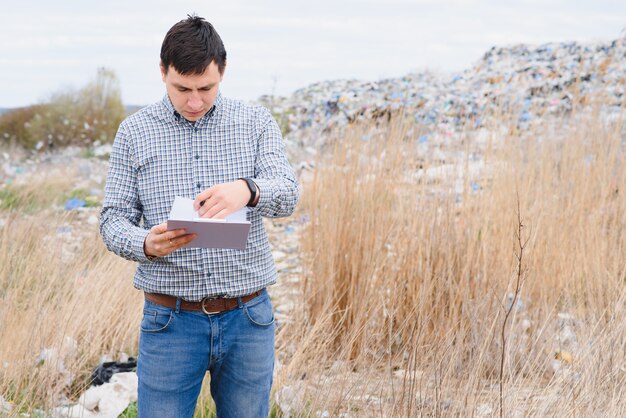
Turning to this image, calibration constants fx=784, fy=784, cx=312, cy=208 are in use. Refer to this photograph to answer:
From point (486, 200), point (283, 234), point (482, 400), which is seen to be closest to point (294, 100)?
point (283, 234)

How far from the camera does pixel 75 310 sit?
12.9 feet

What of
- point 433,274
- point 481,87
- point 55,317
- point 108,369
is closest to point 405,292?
point 433,274


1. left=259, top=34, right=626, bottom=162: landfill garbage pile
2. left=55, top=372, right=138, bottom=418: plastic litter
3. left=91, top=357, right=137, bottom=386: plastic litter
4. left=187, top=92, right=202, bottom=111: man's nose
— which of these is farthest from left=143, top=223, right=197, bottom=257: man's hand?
left=259, top=34, right=626, bottom=162: landfill garbage pile

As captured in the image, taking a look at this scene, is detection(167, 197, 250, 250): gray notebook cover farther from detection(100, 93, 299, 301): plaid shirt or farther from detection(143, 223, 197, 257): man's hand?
detection(100, 93, 299, 301): plaid shirt

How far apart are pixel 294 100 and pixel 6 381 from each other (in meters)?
14.0

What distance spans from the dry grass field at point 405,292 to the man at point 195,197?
764 mm

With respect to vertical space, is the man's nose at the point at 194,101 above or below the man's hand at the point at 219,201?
above

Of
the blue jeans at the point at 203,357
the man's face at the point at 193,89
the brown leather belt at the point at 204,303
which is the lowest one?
the blue jeans at the point at 203,357

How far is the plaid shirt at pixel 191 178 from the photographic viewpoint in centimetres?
208

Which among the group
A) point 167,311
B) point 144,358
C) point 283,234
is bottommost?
point 283,234

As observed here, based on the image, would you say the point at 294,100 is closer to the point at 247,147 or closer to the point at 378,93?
the point at 378,93

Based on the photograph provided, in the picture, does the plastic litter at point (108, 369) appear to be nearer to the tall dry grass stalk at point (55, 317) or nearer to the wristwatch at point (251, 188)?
the tall dry grass stalk at point (55, 317)

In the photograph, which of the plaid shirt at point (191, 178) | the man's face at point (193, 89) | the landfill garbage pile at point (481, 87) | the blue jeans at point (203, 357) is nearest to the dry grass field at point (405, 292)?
the blue jeans at point (203, 357)

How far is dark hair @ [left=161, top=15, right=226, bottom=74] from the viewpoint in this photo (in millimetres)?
1992
